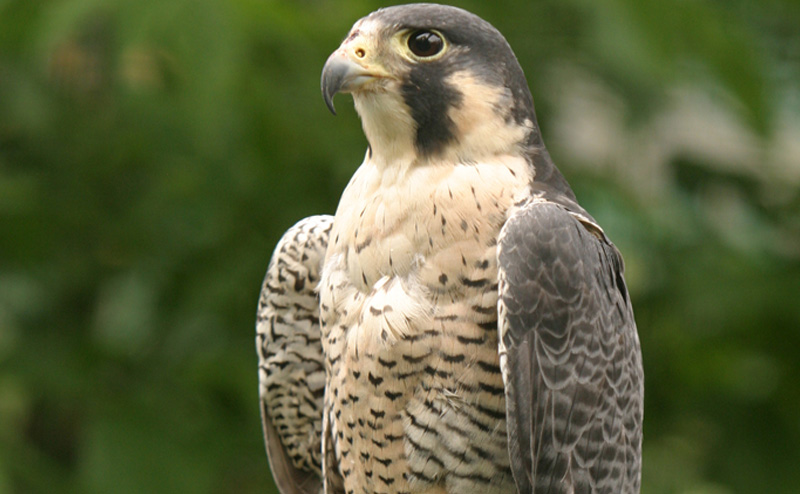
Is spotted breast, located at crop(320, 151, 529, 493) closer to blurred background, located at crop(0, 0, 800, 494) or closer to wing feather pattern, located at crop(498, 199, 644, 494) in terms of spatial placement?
wing feather pattern, located at crop(498, 199, 644, 494)

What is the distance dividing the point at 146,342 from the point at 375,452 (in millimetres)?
1796

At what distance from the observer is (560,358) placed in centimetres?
218

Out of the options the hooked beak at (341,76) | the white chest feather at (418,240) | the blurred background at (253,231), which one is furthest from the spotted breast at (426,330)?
the blurred background at (253,231)

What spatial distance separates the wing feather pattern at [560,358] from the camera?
2.14m

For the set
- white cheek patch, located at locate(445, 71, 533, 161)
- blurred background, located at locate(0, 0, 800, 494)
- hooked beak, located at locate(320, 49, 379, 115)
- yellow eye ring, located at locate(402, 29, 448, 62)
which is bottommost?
blurred background, located at locate(0, 0, 800, 494)

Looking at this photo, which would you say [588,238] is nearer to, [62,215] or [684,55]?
Answer: [684,55]

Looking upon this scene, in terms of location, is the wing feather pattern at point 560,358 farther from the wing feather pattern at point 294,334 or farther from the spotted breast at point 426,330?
the wing feather pattern at point 294,334

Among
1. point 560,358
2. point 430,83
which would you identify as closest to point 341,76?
point 430,83

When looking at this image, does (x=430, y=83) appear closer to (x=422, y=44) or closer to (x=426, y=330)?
(x=422, y=44)

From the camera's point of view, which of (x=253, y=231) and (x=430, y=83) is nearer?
(x=430, y=83)

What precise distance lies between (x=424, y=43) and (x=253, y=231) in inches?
63.4

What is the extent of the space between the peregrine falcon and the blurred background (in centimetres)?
80

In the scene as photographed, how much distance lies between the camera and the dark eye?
229 centimetres

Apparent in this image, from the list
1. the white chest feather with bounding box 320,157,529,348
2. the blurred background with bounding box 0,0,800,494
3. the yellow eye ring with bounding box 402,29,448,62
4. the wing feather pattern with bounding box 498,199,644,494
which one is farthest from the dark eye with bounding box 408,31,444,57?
the blurred background with bounding box 0,0,800,494
